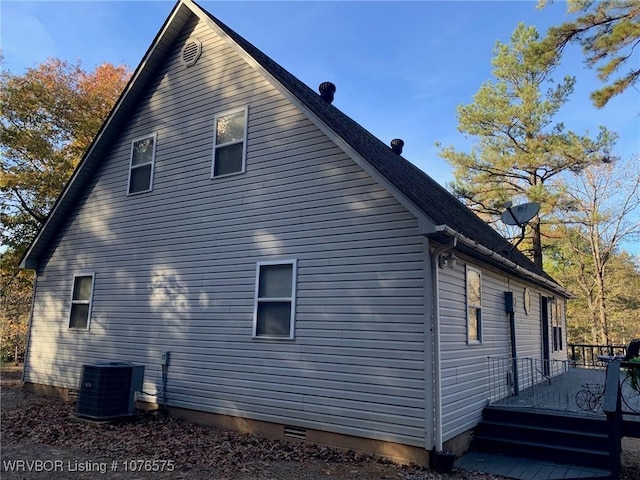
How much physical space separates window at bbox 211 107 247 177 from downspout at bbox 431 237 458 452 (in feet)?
12.6

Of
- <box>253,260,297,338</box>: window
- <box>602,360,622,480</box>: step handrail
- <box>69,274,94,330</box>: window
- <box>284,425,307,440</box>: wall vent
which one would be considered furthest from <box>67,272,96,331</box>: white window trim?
<box>602,360,622,480</box>: step handrail

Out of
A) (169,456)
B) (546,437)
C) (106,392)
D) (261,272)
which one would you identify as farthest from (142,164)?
(546,437)

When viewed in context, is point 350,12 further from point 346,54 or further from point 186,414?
point 186,414

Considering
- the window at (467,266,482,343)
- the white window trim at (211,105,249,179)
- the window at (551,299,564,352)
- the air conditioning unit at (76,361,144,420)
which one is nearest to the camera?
the window at (467,266,482,343)

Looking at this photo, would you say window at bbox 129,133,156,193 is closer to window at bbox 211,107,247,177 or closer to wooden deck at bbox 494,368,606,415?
window at bbox 211,107,247,177

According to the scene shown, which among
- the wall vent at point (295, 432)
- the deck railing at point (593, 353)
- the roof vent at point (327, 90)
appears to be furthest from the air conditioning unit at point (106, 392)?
the deck railing at point (593, 353)

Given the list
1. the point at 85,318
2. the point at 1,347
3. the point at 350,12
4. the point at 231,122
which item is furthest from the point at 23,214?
the point at 350,12

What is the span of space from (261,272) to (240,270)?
1.45ft

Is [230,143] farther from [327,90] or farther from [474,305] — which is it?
[474,305]

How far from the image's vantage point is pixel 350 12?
1082cm

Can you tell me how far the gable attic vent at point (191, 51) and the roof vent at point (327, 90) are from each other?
9.00ft

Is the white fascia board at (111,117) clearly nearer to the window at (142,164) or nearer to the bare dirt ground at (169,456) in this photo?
the window at (142,164)

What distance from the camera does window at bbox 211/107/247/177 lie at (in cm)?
788

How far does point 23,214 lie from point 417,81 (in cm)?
1561
